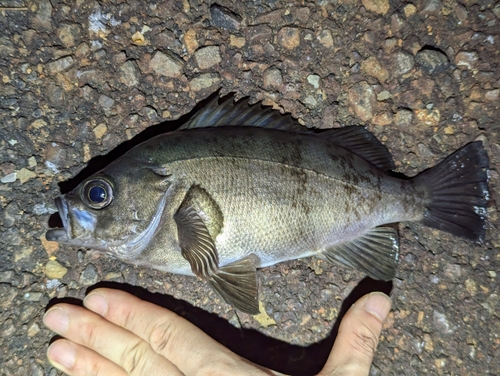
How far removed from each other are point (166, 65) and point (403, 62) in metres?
1.78

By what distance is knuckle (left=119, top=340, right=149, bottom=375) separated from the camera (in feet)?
8.59

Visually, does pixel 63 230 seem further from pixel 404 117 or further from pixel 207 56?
pixel 404 117

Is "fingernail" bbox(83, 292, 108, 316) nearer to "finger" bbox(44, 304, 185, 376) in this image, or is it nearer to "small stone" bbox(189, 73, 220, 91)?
"finger" bbox(44, 304, 185, 376)

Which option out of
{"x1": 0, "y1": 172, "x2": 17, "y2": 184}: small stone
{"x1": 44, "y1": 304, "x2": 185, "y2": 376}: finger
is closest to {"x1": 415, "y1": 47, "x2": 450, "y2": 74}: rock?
{"x1": 44, "y1": 304, "x2": 185, "y2": 376}: finger

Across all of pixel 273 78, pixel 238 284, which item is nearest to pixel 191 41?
pixel 273 78

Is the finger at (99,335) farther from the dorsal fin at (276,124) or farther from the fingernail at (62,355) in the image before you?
the dorsal fin at (276,124)

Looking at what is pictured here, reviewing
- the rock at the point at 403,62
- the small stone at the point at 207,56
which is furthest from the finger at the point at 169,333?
the rock at the point at 403,62

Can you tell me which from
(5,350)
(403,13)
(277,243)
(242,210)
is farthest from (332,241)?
(5,350)

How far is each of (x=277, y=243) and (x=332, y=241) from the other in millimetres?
421

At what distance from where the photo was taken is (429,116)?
9.63 ft

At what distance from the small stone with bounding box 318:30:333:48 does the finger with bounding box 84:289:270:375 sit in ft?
7.41

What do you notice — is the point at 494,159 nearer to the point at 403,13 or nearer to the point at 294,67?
the point at 403,13

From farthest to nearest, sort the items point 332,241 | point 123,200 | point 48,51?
point 48,51 < point 332,241 < point 123,200

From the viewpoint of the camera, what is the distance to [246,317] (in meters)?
2.87
